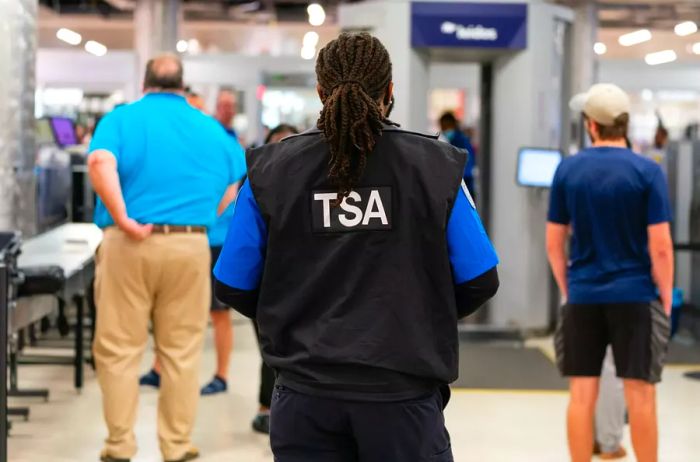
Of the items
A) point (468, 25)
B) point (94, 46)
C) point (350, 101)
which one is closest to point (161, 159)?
point (350, 101)

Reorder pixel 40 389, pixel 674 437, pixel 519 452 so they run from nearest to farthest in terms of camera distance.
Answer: pixel 519 452 → pixel 674 437 → pixel 40 389

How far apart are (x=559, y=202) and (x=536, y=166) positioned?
151 inches

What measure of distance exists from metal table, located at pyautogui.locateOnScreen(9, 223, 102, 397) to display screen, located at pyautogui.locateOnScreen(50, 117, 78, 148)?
2.48 m

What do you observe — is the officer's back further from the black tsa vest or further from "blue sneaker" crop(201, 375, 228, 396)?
the black tsa vest

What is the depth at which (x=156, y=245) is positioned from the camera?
4461 mm

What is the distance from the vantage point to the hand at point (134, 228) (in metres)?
4.36

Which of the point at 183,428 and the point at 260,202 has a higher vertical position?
the point at 260,202

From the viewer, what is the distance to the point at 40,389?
6016mm

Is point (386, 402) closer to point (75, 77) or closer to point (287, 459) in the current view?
point (287, 459)

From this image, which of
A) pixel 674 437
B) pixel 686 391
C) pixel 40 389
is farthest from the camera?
pixel 686 391

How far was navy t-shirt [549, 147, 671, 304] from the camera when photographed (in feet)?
12.2

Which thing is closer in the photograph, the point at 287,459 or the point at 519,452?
the point at 287,459

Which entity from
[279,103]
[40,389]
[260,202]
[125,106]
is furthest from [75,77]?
[260,202]

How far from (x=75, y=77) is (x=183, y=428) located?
13.2 meters
